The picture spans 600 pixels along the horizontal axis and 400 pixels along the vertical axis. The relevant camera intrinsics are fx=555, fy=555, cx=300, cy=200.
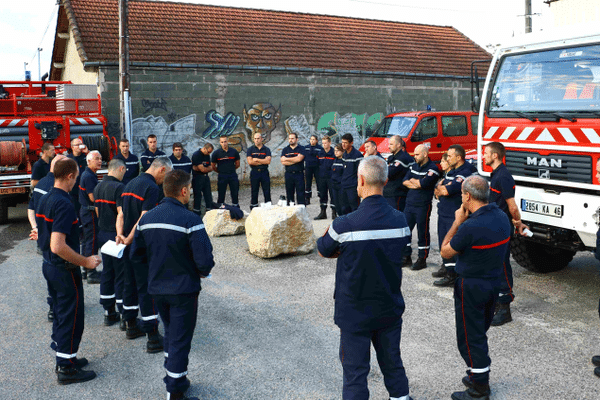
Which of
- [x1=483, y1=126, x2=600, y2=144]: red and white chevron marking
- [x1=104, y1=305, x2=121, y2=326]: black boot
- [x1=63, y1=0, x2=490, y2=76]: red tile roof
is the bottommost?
[x1=104, y1=305, x2=121, y2=326]: black boot

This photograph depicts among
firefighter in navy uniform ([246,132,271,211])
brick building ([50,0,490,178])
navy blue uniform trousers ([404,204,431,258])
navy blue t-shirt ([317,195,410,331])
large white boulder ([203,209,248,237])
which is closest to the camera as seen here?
navy blue t-shirt ([317,195,410,331])

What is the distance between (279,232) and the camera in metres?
8.38

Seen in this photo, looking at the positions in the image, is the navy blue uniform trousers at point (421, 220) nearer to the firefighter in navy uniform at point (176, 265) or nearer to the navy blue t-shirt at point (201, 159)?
the firefighter in navy uniform at point (176, 265)

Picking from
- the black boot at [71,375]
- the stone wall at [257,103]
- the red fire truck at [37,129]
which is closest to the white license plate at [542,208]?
the black boot at [71,375]

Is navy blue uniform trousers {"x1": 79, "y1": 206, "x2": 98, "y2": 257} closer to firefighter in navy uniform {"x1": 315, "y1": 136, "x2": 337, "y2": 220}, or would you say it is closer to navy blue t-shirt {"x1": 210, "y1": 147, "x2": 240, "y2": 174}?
navy blue t-shirt {"x1": 210, "y1": 147, "x2": 240, "y2": 174}

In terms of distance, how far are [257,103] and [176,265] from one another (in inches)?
536

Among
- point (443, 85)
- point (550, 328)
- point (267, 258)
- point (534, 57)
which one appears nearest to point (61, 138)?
point (267, 258)

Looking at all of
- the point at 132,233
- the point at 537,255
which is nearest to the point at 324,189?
the point at 537,255

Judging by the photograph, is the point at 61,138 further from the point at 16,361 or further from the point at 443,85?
the point at 443,85

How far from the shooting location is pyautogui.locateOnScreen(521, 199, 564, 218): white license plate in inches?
232

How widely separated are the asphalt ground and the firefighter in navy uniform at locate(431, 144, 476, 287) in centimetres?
41

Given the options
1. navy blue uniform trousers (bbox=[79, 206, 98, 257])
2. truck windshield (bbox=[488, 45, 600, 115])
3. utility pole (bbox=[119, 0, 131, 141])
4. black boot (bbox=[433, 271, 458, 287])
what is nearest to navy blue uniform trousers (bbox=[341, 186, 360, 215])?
black boot (bbox=[433, 271, 458, 287])

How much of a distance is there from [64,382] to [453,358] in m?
3.26

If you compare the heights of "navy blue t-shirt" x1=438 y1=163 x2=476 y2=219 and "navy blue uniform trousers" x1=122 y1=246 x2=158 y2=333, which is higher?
"navy blue t-shirt" x1=438 y1=163 x2=476 y2=219
